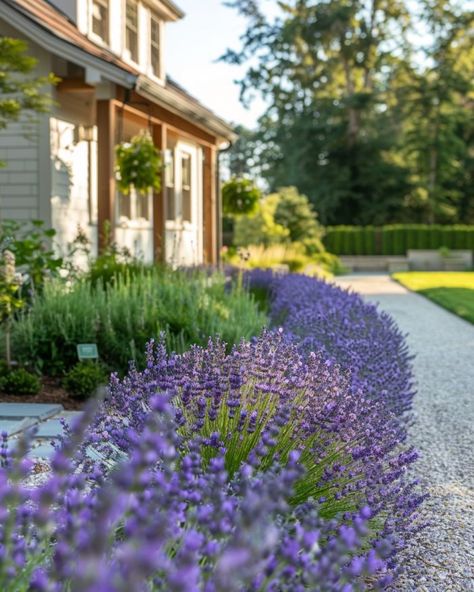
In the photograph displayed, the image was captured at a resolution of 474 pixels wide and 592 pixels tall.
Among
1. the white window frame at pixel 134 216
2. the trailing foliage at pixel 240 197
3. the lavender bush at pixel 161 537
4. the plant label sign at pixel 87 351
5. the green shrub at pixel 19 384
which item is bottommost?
the green shrub at pixel 19 384

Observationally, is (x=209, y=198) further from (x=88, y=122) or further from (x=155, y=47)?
(x=88, y=122)

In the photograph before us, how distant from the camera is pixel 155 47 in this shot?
15.2 meters

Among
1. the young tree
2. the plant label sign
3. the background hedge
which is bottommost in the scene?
the plant label sign

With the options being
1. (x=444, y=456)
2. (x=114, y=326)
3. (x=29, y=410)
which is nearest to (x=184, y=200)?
(x=114, y=326)

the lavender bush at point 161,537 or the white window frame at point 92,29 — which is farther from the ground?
the white window frame at point 92,29

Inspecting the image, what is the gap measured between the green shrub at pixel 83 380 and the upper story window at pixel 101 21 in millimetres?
7561

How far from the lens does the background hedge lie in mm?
33469

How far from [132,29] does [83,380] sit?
912cm

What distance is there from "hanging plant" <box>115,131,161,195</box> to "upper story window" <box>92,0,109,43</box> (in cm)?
232

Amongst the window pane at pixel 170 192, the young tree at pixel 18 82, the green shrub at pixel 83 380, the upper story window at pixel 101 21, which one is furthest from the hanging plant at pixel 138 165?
the green shrub at pixel 83 380

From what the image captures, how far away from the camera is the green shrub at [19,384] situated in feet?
20.7

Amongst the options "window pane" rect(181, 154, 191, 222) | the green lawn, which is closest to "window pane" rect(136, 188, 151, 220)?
"window pane" rect(181, 154, 191, 222)

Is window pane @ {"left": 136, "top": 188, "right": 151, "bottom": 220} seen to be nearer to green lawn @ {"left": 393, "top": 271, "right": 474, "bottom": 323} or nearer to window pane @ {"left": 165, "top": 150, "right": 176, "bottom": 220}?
window pane @ {"left": 165, "top": 150, "right": 176, "bottom": 220}

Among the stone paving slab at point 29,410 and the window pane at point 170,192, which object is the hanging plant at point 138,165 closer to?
the window pane at point 170,192
